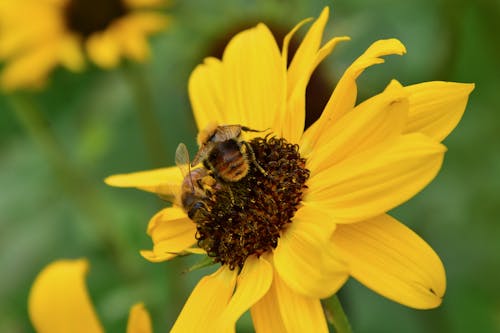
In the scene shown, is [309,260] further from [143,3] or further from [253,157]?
[143,3]

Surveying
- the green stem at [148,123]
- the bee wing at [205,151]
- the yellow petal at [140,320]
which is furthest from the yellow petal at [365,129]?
the green stem at [148,123]

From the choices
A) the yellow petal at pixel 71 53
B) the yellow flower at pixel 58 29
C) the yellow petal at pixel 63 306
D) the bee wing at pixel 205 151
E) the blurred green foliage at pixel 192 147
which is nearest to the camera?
the bee wing at pixel 205 151

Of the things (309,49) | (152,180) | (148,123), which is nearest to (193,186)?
(152,180)

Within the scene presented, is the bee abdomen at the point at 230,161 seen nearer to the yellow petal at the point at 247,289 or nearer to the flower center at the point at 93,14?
the yellow petal at the point at 247,289

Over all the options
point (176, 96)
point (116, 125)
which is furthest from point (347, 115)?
point (116, 125)

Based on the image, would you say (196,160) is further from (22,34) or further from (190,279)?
(22,34)

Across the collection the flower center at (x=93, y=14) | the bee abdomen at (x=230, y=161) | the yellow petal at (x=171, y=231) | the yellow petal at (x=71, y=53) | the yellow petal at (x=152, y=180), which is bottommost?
the yellow petal at (x=71, y=53)

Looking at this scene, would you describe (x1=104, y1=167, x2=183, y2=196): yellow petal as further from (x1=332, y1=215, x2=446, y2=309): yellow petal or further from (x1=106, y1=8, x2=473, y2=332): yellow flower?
(x1=332, y1=215, x2=446, y2=309): yellow petal
